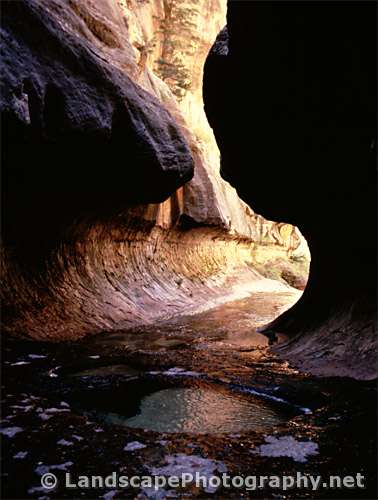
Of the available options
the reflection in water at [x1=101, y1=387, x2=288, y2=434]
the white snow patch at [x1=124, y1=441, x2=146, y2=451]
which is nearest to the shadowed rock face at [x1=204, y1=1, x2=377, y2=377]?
the reflection in water at [x1=101, y1=387, x2=288, y2=434]

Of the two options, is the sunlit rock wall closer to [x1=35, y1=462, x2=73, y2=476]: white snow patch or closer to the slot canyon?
the slot canyon

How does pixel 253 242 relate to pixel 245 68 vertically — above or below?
below

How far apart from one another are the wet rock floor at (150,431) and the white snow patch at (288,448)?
0.07 ft

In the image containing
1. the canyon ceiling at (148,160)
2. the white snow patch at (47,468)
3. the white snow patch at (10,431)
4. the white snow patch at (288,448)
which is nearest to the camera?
the white snow patch at (47,468)

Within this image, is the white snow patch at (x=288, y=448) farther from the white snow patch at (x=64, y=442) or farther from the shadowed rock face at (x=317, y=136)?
the shadowed rock face at (x=317, y=136)

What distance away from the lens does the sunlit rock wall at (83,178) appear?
460 centimetres

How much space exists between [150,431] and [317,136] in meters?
3.90

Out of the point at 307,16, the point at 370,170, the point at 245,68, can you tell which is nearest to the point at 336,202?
the point at 370,170

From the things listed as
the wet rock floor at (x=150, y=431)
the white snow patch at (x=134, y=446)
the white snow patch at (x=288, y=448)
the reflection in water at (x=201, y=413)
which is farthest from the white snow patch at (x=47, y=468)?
the white snow patch at (x=288, y=448)

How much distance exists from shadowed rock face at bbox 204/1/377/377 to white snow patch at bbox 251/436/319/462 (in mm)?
1834

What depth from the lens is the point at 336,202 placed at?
5543 millimetres

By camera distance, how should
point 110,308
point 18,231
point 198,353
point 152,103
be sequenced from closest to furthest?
point 198,353, point 18,231, point 152,103, point 110,308

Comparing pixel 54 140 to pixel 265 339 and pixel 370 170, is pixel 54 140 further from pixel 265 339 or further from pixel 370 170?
pixel 265 339

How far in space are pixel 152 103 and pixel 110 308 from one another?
13.2 feet
